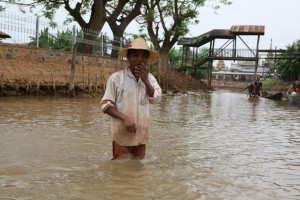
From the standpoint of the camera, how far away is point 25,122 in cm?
733

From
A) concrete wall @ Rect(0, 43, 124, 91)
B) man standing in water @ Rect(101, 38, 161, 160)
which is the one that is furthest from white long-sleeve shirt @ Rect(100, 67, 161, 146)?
concrete wall @ Rect(0, 43, 124, 91)

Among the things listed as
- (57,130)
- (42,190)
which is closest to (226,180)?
(42,190)

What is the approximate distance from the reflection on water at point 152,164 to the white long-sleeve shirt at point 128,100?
1.34ft

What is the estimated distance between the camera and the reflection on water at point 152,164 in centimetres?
321

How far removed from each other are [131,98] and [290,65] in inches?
1148

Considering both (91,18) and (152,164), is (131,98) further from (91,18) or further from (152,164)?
(91,18)

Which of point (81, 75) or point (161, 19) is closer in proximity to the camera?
point (81, 75)

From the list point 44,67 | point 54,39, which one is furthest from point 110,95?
point 54,39

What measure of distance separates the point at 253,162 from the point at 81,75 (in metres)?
11.5

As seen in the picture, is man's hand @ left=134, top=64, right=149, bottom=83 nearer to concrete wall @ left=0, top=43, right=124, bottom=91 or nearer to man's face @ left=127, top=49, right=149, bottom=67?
man's face @ left=127, top=49, right=149, bottom=67

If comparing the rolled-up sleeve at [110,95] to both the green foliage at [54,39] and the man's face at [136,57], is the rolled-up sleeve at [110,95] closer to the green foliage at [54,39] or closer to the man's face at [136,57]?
the man's face at [136,57]

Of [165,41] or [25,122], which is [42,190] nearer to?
[25,122]

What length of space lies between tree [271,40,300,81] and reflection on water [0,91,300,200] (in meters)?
22.1

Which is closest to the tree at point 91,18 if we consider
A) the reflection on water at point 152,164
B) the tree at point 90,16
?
the tree at point 90,16
